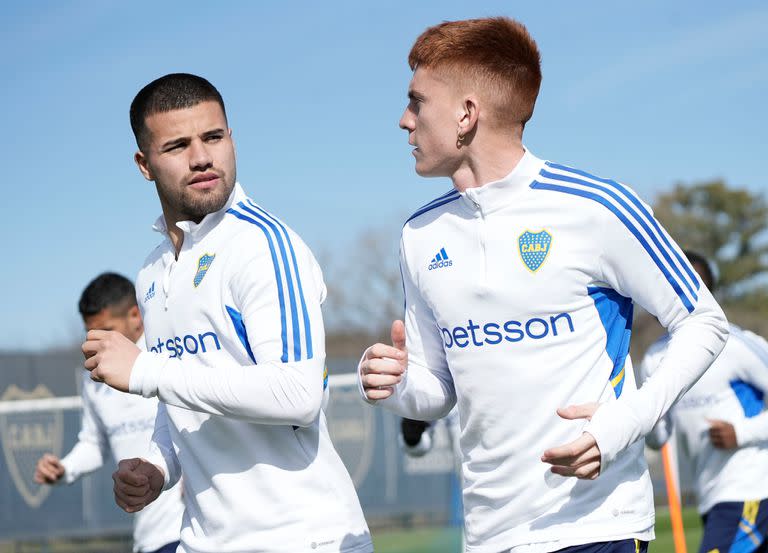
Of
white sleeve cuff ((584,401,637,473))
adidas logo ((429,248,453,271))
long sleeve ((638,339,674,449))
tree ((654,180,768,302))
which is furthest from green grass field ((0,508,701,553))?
tree ((654,180,768,302))

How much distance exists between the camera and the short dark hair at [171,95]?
3.88 m

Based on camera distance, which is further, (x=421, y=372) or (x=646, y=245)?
(x=421, y=372)

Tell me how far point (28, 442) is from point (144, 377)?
9.83m

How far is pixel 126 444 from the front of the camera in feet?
22.5

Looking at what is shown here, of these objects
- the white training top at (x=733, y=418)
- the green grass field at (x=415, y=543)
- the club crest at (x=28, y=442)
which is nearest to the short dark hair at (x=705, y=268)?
the white training top at (x=733, y=418)

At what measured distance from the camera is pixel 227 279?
141 inches

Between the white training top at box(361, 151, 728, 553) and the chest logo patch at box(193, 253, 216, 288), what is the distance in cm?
81

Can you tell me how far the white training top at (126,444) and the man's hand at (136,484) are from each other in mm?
2693

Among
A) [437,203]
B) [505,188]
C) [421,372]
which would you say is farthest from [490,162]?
[421,372]

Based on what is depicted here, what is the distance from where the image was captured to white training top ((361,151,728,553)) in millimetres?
3240

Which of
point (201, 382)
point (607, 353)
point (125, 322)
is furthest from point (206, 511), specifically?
point (125, 322)

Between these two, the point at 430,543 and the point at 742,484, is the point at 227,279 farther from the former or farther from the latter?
the point at 430,543

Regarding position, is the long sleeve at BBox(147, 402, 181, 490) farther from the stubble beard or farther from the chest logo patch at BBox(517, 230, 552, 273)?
the chest logo patch at BBox(517, 230, 552, 273)

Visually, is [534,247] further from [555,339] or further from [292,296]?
[292,296]
